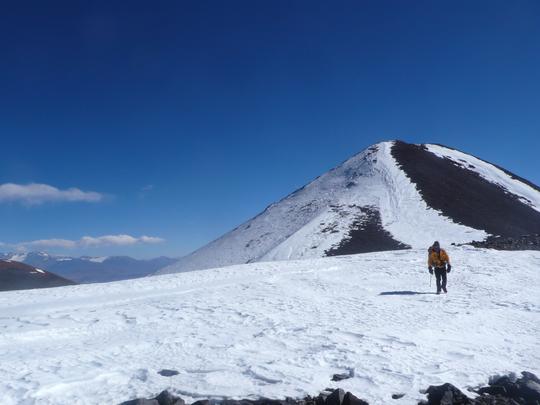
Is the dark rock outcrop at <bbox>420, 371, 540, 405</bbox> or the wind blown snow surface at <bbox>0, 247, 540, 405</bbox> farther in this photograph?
the wind blown snow surface at <bbox>0, 247, 540, 405</bbox>

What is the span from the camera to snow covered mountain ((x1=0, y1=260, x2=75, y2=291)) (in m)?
55.8

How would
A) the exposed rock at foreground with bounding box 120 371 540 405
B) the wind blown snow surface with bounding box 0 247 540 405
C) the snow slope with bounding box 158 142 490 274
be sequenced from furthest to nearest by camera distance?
the snow slope with bounding box 158 142 490 274, the wind blown snow surface with bounding box 0 247 540 405, the exposed rock at foreground with bounding box 120 371 540 405

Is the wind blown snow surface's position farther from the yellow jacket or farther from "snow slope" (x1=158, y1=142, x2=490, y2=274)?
"snow slope" (x1=158, y1=142, x2=490, y2=274)

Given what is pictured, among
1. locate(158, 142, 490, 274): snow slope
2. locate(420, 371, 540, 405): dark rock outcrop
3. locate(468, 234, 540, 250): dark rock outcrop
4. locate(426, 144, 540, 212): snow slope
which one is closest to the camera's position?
locate(420, 371, 540, 405): dark rock outcrop

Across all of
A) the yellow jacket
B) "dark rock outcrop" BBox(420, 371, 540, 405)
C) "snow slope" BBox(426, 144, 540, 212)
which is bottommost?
"dark rock outcrop" BBox(420, 371, 540, 405)

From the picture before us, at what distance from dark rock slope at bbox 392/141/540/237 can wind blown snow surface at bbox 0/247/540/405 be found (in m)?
30.3

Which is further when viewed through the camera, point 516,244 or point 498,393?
point 516,244

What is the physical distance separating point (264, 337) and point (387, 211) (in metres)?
44.2

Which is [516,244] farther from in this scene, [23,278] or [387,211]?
[23,278]

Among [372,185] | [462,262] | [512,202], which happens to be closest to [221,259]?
[372,185]

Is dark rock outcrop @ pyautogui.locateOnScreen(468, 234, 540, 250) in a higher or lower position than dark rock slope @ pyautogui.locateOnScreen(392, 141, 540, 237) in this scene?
lower

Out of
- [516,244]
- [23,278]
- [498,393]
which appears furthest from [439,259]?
[23,278]

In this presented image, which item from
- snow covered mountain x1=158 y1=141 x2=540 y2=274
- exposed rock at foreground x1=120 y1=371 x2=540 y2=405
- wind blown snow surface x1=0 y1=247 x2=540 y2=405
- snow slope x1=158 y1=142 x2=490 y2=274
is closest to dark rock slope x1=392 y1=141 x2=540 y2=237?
snow covered mountain x1=158 y1=141 x2=540 y2=274

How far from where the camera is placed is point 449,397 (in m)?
6.96
